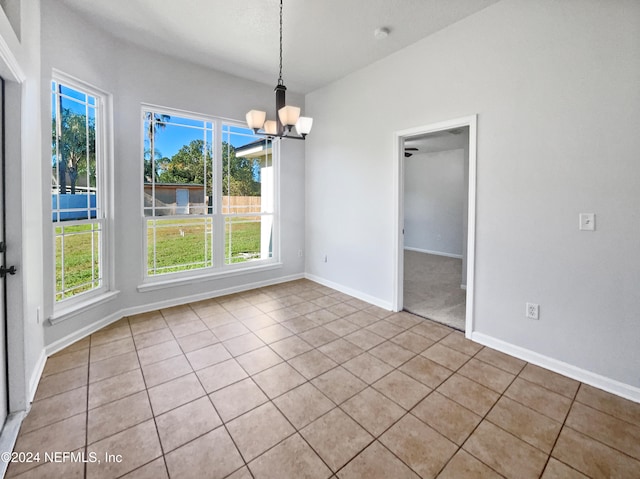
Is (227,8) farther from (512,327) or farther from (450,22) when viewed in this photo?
(512,327)

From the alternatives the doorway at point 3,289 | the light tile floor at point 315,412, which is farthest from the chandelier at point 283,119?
the light tile floor at point 315,412

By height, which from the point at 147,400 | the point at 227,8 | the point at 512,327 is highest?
the point at 227,8

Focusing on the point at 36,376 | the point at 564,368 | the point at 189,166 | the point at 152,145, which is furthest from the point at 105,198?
the point at 564,368

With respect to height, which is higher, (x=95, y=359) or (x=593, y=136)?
(x=593, y=136)

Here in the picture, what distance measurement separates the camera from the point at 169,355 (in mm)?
2617

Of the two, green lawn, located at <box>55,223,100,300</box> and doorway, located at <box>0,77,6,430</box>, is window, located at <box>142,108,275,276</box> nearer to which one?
green lawn, located at <box>55,223,100,300</box>

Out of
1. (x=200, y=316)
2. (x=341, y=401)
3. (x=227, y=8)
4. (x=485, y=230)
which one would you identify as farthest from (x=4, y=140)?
(x=485, y=230)

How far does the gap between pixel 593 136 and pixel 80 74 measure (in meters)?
4.37

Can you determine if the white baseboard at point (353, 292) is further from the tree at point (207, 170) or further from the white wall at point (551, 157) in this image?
the tree at point (207, 170)

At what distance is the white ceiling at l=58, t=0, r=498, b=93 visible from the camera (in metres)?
2.60

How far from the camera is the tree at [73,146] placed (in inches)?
107

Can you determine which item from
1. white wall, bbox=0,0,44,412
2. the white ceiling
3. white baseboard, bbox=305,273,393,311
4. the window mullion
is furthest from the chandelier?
white baseboard, bbox=305,273,393,311

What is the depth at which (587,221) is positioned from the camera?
2191mm

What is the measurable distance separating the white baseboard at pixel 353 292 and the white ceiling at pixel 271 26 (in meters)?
2.98
